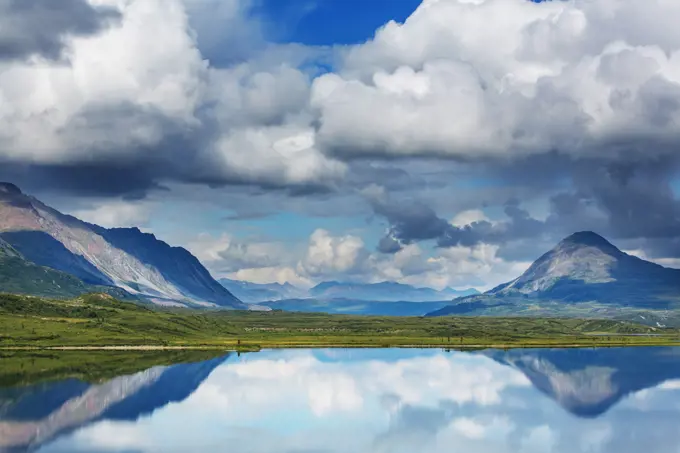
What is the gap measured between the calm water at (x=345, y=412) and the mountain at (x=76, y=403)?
0.19 m

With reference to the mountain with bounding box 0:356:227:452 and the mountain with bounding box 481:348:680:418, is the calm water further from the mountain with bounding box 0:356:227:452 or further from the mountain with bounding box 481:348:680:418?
the mountain with bounding box 481:348:680:418

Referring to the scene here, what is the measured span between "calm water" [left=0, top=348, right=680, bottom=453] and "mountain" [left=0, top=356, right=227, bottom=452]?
0.64 ft

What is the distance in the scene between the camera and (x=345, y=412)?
372 ft

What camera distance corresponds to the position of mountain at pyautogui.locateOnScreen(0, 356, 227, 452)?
91.4 metres

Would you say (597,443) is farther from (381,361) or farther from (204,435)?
(381,361)

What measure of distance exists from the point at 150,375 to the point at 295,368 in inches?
1421

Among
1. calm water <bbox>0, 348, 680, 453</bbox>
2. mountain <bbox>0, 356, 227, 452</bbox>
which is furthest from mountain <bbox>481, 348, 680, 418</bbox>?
mountain <bbox>0, 356, 227, 452</bbox>

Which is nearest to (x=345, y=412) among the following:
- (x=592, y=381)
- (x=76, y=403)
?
(x=76, y=403)

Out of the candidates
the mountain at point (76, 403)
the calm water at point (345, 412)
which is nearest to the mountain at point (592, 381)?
the calm water at point (345, 412)

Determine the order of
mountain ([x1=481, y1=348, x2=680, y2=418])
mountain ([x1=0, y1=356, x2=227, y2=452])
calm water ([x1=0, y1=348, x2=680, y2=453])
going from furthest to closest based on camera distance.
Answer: mountain ([x1=481, y1=348, x2=680, y2=418])
mountain ([x1=0, y1=356, x2=227, y2=452])
calm water ([x1=0, y1=348, x2=680, y2=453])

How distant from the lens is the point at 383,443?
88.8m

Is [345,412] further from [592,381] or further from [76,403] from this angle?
[592,381]

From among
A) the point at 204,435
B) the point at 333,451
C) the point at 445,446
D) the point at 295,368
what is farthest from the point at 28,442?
the point at 295,368

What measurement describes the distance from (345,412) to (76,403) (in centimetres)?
3850
